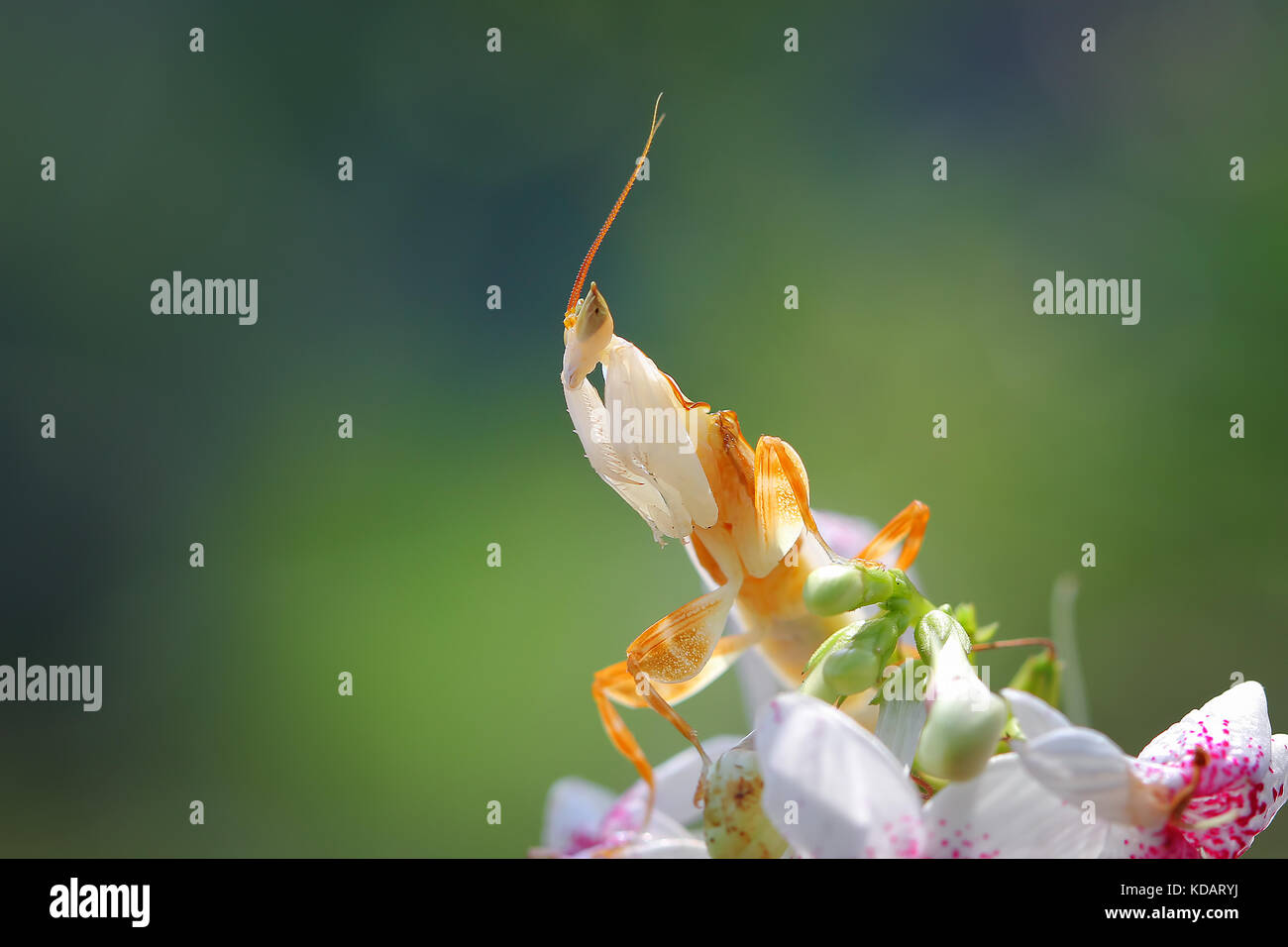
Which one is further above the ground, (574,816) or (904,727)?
(904,727)

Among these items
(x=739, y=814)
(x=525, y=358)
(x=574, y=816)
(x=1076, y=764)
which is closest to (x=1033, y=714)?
(x=1076, y=764)

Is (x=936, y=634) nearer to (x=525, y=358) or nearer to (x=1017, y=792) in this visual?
(x=1017, y=792)

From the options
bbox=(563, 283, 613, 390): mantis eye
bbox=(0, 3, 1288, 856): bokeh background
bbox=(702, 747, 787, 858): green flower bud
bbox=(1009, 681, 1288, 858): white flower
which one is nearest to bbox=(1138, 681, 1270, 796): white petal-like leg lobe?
bbox=(1009, 681, 1288, 858): white flower

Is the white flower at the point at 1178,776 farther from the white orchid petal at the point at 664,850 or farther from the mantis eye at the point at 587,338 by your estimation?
the mantis eye at the point at 587,338

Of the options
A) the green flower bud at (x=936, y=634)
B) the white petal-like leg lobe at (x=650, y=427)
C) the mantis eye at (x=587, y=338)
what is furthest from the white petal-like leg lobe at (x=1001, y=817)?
the mantis eye at (x=587, y=338)

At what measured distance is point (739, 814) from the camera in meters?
0.92

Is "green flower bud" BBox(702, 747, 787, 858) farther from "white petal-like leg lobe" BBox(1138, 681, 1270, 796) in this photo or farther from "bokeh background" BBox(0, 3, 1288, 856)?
"bokeh background" BBox(0, 3, 1288, 856)

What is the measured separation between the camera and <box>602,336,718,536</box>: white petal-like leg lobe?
1.18m

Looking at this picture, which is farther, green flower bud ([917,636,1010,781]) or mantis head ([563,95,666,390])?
mantis head ([563,95,666,390])

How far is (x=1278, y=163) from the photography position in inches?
137

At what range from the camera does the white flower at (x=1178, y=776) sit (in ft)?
2.58

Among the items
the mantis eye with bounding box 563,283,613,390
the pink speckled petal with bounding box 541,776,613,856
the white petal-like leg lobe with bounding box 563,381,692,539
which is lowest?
the pink speckled petal with bounding box 541,776,613,856

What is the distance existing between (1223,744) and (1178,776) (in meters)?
0.11

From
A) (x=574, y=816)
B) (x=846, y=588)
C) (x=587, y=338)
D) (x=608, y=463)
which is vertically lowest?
(x=574, y=816)
